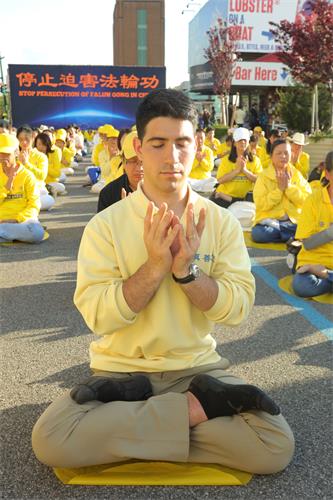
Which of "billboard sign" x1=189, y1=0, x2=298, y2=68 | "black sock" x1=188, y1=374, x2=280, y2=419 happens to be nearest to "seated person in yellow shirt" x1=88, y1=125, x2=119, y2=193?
"black sock" x1=188, y1=374, x2=280, y2=419

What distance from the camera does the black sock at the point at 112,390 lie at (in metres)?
2.44

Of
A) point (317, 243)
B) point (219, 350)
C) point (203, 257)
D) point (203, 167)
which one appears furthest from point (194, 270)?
point (203, 167)

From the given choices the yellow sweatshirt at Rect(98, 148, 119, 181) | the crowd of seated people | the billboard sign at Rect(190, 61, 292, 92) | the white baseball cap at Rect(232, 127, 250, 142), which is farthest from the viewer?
the billboard sign at Rect(190, 61, 292, 92)

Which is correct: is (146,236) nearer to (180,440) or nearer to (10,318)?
(180,440)

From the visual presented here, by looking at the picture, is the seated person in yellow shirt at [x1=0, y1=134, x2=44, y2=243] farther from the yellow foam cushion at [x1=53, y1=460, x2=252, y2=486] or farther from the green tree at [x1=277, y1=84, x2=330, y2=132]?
the green tree at [x1=277, y1=84, x2=330, y2=132]

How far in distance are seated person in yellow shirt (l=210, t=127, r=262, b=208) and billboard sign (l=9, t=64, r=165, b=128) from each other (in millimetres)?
12316

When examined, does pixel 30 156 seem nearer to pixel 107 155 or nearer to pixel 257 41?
pixel 107 155

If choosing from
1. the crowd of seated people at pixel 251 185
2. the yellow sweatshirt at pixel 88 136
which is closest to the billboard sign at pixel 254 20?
the yellow sweatshirt at pixel 88 136

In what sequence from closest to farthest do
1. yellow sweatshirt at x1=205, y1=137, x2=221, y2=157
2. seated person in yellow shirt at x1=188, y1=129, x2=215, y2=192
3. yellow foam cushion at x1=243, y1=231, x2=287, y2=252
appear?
yellow foam cushion at x1=243, y1=231, x2=287, y2=252 → seated person in yellow shirt at x1=188, y1=129, x2=215, y2=192 → yellow sweatshirt at x1=205, y1=137, x2=221, y2=157

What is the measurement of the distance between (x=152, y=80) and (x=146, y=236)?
18713 mm

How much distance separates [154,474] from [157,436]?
6.5 inches

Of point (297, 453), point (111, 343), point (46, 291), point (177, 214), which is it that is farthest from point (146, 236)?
point (46, 291)

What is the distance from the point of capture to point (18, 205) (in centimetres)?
705

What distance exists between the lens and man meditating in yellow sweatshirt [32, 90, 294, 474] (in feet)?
7.67
